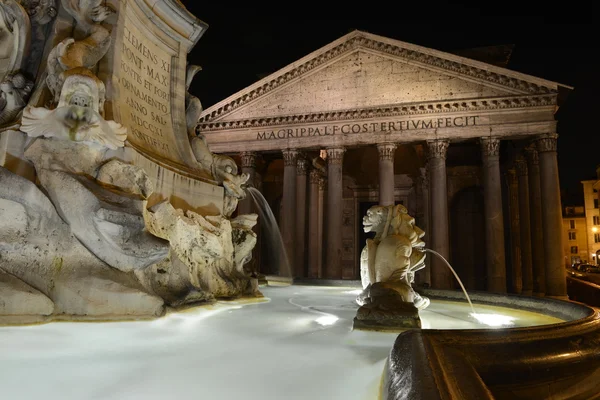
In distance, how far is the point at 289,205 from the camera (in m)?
20.6

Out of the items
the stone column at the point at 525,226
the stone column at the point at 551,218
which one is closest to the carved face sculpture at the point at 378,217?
the stone column at the point at 551,218

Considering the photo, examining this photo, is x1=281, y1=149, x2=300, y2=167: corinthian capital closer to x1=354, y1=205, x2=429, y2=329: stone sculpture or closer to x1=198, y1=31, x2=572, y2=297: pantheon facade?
x1=198, y1=31, x2=572, y2=297: pantheon facade

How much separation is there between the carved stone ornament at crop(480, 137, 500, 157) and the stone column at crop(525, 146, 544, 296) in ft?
6.40

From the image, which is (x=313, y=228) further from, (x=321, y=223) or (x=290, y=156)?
(x=290, y=156)

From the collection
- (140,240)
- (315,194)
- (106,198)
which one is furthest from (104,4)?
(315,194)

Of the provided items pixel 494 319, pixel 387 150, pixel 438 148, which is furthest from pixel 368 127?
pixel 494 319

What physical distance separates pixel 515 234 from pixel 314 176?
1118cm

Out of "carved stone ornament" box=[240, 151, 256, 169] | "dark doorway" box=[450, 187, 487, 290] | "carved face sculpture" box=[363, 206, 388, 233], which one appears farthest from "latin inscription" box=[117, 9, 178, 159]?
"dark doorway" box=[450, 187, 487, 290]

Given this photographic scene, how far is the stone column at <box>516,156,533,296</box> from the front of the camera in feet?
69.0

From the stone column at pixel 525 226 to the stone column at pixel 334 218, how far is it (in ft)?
29.9

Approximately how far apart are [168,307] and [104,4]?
3097 millimetres

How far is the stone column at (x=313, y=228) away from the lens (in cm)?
2097

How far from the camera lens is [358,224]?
1055 inches

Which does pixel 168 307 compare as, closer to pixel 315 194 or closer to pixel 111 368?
pixel 111 368
